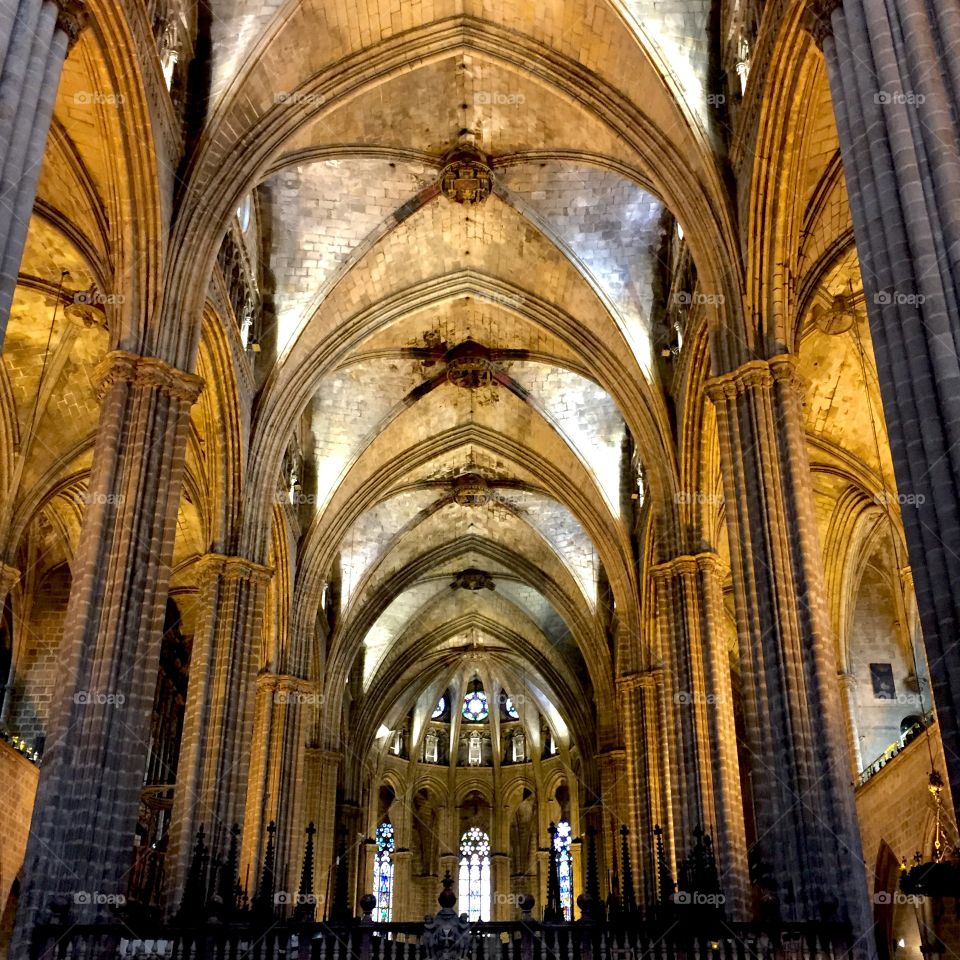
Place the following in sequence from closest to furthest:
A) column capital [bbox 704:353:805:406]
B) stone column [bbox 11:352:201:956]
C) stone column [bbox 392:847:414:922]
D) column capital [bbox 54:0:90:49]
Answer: column capital [bbox 54:0:90:49], stone column [bbox 11:352:201:956], column capital [bbox 704:353:805:406], stone column [bbox 392:847:414:922]

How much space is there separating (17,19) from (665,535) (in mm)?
15741

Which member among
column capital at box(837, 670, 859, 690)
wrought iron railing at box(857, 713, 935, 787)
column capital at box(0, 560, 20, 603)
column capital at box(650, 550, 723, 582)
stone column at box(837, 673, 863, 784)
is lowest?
wrought iron railing at box(857, 713, 935, 787)

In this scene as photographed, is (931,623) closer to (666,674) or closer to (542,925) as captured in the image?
(542,925)

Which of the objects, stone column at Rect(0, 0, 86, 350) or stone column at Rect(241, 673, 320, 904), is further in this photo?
stone column at Rect(241, 673, 320, 904)

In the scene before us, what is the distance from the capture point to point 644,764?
89.8ft

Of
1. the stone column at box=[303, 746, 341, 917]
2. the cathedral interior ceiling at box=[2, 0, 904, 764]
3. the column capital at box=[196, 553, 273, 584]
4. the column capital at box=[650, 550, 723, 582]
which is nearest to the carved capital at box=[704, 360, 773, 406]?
the cathedral interior ceiling at box=[2, 0, 904, 764]

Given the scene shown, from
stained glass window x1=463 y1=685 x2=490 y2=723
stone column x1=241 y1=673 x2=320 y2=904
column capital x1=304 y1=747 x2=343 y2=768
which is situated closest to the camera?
stone column x1=241 y1=673 x2=320 y2=904

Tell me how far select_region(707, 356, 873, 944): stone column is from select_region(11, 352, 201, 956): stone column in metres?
7.75

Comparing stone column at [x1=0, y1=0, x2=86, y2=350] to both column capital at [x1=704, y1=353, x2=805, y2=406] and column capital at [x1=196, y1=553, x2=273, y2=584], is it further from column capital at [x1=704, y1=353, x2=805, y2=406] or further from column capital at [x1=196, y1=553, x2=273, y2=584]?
column capital at [x1=196, y1=553, x2=273, y2=584]

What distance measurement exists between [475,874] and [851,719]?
23.3 m

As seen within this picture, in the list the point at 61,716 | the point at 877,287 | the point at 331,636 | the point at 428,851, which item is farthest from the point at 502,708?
the point at 877,287

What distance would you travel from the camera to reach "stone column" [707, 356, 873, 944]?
13242 millimetres

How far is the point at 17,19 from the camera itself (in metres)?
10.8

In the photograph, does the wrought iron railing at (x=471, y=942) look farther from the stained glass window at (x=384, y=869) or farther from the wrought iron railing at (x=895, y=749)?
the stained glass window at (x=384, y=869)
